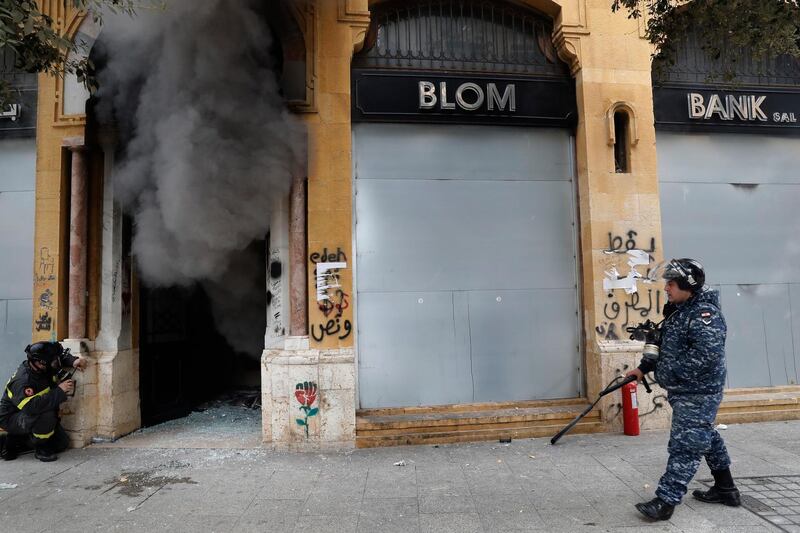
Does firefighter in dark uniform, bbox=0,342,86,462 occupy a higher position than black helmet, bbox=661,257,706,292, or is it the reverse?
black helmet, bbox=661,257,706,292

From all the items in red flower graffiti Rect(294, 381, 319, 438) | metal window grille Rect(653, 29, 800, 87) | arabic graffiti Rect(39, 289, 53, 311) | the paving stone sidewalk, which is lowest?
the paving stone sidewalk

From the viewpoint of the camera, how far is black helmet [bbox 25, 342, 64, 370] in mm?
5287

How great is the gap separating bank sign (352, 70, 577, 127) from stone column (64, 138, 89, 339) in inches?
130

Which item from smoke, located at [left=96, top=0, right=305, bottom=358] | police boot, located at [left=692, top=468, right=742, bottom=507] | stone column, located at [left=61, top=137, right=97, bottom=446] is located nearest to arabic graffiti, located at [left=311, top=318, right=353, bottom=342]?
smoke, located at [left=96, top=0, right=305, bottom=358]

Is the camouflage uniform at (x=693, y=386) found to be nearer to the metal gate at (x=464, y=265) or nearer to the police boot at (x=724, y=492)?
the police boot at (x=724, y=492)

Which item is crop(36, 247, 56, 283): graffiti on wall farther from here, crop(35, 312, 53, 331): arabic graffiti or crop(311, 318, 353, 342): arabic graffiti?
crop(311, 318, 353, 342): arabic graffiti

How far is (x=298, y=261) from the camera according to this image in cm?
586

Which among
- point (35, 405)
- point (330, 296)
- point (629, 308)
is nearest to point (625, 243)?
point (629, 308)

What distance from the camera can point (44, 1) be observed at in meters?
6.05

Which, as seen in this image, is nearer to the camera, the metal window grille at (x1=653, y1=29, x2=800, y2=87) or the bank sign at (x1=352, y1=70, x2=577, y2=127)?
the bank sign at (x1=352, y1=70, x2=577, y2=127)

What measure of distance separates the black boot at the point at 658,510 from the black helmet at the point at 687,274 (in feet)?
5.16

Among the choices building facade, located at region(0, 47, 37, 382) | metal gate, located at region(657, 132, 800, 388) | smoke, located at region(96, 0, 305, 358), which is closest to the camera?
smoke, located at region(96, 0, 305, 358)

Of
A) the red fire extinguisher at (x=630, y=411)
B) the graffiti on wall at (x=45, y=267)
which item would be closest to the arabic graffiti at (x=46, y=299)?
the graffiti on wall at (x=45, y=267)

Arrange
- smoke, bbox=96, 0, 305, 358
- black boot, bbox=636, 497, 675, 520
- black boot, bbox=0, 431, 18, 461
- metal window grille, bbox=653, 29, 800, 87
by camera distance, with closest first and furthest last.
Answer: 1. black boot, bbox=636, 497, 675, 520
2. black boot, bbox=0, 431, 18, 461
3. smoke, bbox=96, 0, 305, 358
4. metal window grille, bbox=653, 29, 800, 87
